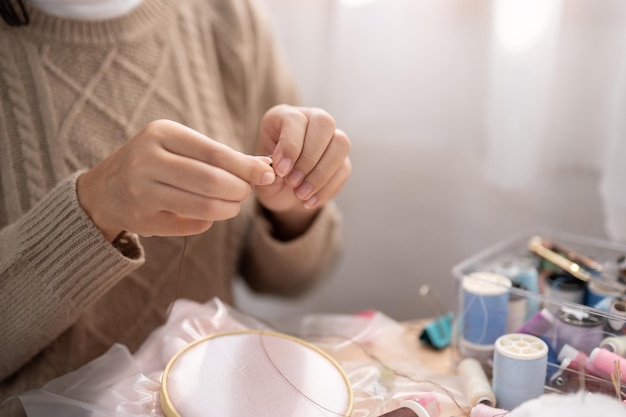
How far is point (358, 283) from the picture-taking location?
122 cm

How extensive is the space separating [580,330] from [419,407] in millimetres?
193

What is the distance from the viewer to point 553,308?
68cm

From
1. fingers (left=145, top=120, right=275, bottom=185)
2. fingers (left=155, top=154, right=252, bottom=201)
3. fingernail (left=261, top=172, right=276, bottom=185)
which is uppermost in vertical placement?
fingers (left=145, top=120, right=275, bottom=185)

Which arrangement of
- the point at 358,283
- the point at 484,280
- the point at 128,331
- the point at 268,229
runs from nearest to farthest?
the point at 484,280 < the point at 128,331 < the point at 268,229 < the point at 358,283

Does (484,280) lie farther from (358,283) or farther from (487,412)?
(358,283)

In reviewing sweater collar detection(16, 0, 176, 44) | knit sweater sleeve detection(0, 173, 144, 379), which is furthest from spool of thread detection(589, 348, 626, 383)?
sweater collar detection(16, 0, 176, 44)

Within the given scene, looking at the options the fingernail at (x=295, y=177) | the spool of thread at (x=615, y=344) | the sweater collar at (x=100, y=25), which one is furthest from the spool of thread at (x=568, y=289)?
the sweater collar at (x=100, y=25)

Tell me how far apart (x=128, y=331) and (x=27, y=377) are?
13 centimetres

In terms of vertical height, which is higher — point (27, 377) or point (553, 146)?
point (553, 146)

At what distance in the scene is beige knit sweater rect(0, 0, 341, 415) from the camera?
65 cm

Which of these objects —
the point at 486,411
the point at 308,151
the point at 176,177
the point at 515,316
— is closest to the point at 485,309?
the point at 515,316

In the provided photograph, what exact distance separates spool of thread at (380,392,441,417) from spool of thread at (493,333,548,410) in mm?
66

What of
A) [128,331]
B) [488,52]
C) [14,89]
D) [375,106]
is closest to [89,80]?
[14,89]

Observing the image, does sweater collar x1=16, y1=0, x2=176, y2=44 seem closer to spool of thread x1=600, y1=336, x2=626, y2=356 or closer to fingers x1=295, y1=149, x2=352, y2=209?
fingers x1=295, y1=149, x2=352, y2=209
